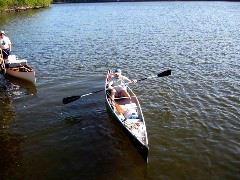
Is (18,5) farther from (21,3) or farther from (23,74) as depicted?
(23,74)

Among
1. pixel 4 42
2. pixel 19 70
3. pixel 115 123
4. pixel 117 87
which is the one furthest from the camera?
pixel 4 42

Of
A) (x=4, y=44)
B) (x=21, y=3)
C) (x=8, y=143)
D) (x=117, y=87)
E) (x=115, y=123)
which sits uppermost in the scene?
(x=21, y=3)

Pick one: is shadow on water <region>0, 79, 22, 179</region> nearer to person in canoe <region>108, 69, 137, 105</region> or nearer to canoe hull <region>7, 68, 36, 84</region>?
canoe hull <region>7, 68, 36, 84</region>

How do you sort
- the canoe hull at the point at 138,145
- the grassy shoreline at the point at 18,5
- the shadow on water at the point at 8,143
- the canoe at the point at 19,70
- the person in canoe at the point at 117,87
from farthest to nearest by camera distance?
the grassy shoreline at the point at 18,5 → the canoe at the point at 19,70 → the person in canoe at the point at 117,87 → the shadow on water at the point at 8,143 → the canoe hull at the point at 138,145

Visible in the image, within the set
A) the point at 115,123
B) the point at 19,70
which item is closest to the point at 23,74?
the point at 19,70

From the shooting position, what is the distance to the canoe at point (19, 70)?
27391mm

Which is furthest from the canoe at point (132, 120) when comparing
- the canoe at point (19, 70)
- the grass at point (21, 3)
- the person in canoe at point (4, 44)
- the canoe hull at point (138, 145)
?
the grass at point (21, 3)

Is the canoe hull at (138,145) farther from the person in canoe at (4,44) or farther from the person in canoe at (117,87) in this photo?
the person in canoe at (4,44)

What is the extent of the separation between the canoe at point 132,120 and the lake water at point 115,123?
0.79 m

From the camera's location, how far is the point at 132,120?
60.0 feet

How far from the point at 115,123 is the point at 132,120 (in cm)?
196

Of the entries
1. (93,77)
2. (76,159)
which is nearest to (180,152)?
(76,159)

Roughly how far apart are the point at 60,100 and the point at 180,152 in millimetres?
10253

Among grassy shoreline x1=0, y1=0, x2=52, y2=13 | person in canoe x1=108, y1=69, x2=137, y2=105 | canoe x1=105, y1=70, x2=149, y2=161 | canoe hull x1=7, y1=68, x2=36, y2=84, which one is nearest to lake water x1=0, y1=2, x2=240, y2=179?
canoe hull x1=7, y1=68, x2=36, y2=84
